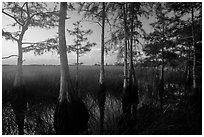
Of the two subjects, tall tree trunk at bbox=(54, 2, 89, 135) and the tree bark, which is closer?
tall tree trunk at bbox=(54, 2, 89, 135)

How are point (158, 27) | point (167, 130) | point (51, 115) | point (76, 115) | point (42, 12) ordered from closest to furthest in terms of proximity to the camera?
point (167, 130)
point (76, 115)
point (51, 115)
point (42, 12)
point (158, 27)

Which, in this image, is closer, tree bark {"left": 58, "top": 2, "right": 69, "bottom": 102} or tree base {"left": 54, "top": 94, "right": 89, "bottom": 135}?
tree base {"left": 54, "top": 94, "right": 89, "bottom": 135}

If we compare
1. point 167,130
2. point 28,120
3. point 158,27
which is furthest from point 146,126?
point 158,27

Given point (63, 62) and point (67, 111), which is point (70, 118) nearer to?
point (67, 111)

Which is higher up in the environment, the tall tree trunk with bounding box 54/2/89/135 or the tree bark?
the tree bark

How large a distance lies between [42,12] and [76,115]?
9887mm

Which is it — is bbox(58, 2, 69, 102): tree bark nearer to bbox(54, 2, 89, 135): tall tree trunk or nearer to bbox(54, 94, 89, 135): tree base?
bbox(54, 2, 89, 135): tall tree trunk

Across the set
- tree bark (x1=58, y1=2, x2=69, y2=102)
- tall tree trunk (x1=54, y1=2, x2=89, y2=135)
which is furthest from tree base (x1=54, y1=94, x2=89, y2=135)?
tree bark (x1=58, y1=2, x2=69, y2=102)

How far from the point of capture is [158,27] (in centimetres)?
1792

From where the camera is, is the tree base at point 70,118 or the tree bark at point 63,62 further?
the tree bark at point 63,62

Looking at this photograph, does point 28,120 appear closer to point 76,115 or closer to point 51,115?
point 51,115

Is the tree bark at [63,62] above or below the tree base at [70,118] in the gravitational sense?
above

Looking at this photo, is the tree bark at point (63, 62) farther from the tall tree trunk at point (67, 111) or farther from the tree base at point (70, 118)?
the tree base at point (70, 118)

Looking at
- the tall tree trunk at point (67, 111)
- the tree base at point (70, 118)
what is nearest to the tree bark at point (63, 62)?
the tall tree trunk at point (67, 111)
